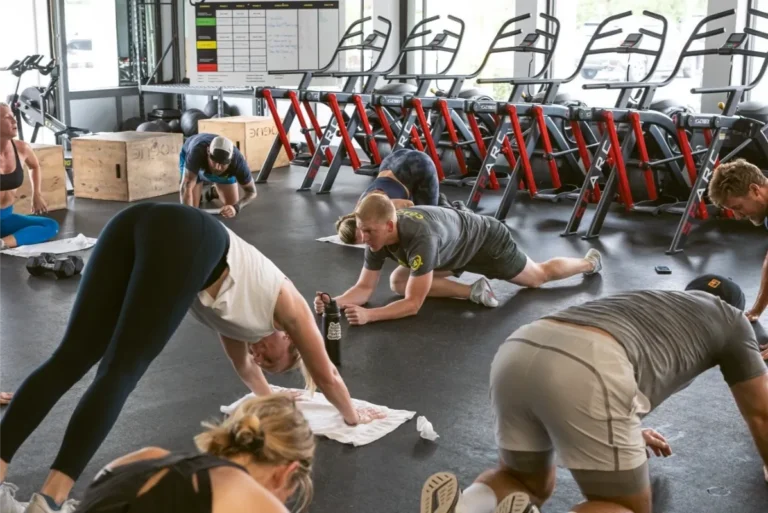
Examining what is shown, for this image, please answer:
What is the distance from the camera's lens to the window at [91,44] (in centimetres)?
1160

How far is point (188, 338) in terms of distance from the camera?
437cm

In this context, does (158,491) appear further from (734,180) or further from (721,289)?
(734,180)

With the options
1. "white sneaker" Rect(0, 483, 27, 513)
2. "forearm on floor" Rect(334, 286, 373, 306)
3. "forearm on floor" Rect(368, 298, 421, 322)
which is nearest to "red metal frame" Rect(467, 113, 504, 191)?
"forearm on floor" Rect(334, 286, 373, 306)

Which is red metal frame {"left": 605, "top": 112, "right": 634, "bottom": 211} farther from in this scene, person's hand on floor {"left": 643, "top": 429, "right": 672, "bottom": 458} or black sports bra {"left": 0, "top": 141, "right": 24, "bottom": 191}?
person's hand on floor {"left": 643, "top": 429, "right": 672, "bottom": 458}

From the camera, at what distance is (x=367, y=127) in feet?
28.2

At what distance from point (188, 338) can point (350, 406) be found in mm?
1450

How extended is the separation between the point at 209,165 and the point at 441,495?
4704mm

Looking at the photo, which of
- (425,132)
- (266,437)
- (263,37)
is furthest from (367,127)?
(266,437)

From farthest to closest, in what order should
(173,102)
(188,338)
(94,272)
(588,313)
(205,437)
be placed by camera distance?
(173,102) → (188,338) → (94,272) → (588,313) → (205,437)

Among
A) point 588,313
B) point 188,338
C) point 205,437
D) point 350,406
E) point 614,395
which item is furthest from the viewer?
point 188,338

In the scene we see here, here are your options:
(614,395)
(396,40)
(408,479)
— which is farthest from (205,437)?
(396,40)

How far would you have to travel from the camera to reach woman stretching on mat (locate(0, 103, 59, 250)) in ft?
19.7

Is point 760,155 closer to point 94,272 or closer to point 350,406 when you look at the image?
point 350,406

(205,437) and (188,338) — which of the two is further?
(188,338)
